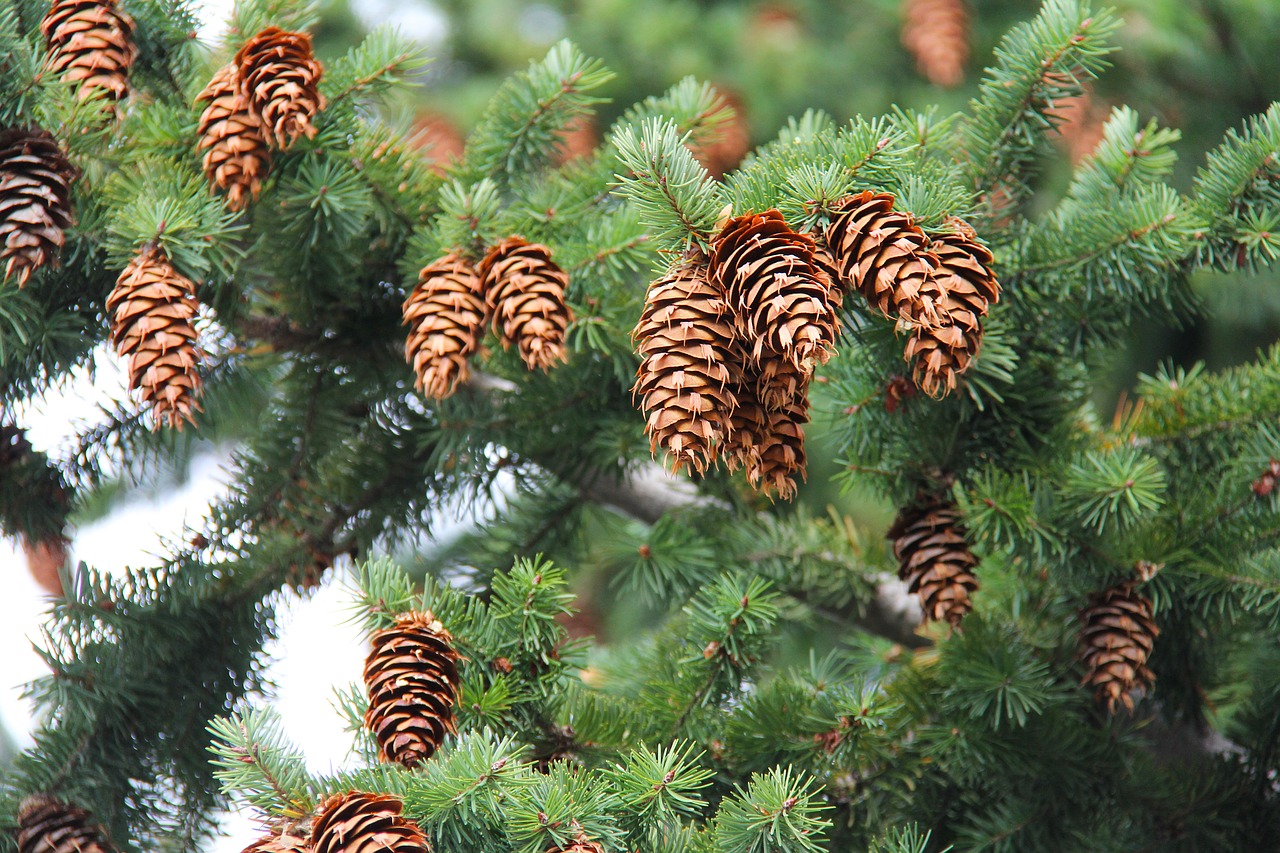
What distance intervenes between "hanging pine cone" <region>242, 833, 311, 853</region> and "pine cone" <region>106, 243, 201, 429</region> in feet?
1.69

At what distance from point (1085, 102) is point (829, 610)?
2.19 meters

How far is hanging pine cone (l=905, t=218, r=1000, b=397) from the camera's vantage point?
1149 millimetres

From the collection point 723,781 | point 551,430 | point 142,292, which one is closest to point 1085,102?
point 551,430

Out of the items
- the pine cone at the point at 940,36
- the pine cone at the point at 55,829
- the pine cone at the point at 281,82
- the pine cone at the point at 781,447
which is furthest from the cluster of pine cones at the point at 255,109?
the pine cone at the point at 940,36

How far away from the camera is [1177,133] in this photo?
1.52 m

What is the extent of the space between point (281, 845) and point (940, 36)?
306 cm

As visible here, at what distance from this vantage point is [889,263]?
1135 millimetres

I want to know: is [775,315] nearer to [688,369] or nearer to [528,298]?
[688,369]

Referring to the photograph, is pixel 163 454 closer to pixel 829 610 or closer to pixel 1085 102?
pixel 829 610

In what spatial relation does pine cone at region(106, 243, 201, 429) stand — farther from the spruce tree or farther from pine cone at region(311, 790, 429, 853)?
pine cone at region(311, 790, 429, 853)

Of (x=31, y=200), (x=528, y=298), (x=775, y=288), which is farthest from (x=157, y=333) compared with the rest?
(x=775, y=288)

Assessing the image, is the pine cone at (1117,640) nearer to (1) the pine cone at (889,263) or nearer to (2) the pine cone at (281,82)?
(1) the pine cone at (889,263)

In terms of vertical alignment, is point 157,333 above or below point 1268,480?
above

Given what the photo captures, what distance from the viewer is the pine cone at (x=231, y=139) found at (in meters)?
1.40
